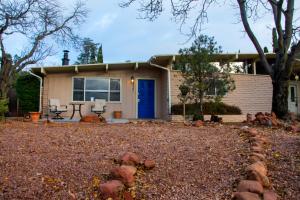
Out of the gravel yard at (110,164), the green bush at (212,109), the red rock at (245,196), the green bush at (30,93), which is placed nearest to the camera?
the red rock at (245,196)

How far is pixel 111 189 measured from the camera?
9.69ft

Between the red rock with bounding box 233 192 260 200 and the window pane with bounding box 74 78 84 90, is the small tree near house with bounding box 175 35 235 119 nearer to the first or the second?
the window pane with bounding box 74 78 84 90

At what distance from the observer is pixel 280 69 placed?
887cm

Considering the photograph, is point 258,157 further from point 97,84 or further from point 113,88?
point 97,84

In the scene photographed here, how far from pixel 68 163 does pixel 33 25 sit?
37.9ft

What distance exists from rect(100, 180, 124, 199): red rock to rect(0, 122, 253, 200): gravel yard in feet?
0.28

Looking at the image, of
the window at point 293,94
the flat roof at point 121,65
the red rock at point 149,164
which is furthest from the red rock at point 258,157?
the window at point 293,94

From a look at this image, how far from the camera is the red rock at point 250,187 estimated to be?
9.41ft

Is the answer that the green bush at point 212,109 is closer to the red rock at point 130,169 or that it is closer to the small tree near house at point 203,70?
the small tree near house at point 203,70

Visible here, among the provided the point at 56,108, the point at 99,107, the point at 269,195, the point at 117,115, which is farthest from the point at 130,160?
the point at 117,115

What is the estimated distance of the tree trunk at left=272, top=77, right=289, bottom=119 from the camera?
880cm

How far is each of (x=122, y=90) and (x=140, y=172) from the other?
10.7 metres

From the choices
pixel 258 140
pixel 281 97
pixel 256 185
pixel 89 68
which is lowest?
pixel 256 185

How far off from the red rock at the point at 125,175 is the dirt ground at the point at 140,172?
99 mm
